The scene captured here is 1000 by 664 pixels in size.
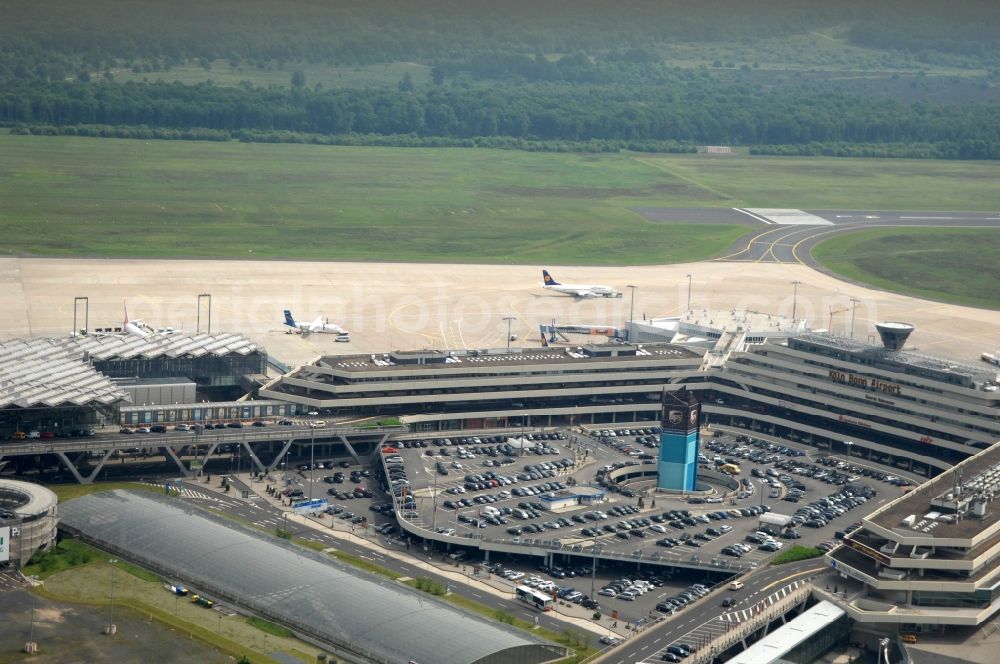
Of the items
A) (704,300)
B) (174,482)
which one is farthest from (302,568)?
(704,300)

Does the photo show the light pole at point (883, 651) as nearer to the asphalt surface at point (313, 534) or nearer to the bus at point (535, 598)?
the asphalt surface at point (313, 534)

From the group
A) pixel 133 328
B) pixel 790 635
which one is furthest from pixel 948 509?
pixel 133 328

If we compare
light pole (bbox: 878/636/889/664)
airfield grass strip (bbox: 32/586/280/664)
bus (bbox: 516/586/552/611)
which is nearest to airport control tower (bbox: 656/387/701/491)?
bus (bbox: 516/586/552/611)

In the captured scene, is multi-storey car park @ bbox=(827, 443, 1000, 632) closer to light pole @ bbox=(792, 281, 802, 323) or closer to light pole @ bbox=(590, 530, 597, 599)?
light pole @ bbox=(590, 530, 597, 599)

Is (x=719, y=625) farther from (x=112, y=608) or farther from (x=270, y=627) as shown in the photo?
(x=112, y=608)

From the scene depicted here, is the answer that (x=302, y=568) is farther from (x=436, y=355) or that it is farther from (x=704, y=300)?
(x=704, y=300)

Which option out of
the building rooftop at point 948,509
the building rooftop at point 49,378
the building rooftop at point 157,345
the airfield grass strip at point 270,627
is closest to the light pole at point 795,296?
the building rooftop at point 157,345
